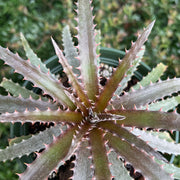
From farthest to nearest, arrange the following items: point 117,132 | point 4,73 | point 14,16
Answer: point 14,16 → point 4,73 → point 117,132

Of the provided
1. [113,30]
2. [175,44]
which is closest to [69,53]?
[113,30]

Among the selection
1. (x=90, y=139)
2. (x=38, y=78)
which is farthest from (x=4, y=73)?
(x=90, y=139)

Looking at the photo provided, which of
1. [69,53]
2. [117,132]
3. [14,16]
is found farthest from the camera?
[14,16]

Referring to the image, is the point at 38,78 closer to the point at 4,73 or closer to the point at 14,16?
the point at 4,73

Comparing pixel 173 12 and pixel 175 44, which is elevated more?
pixel 173 12

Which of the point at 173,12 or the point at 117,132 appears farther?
the point at 173,12

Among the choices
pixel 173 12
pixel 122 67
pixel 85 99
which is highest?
pixel 173 12
